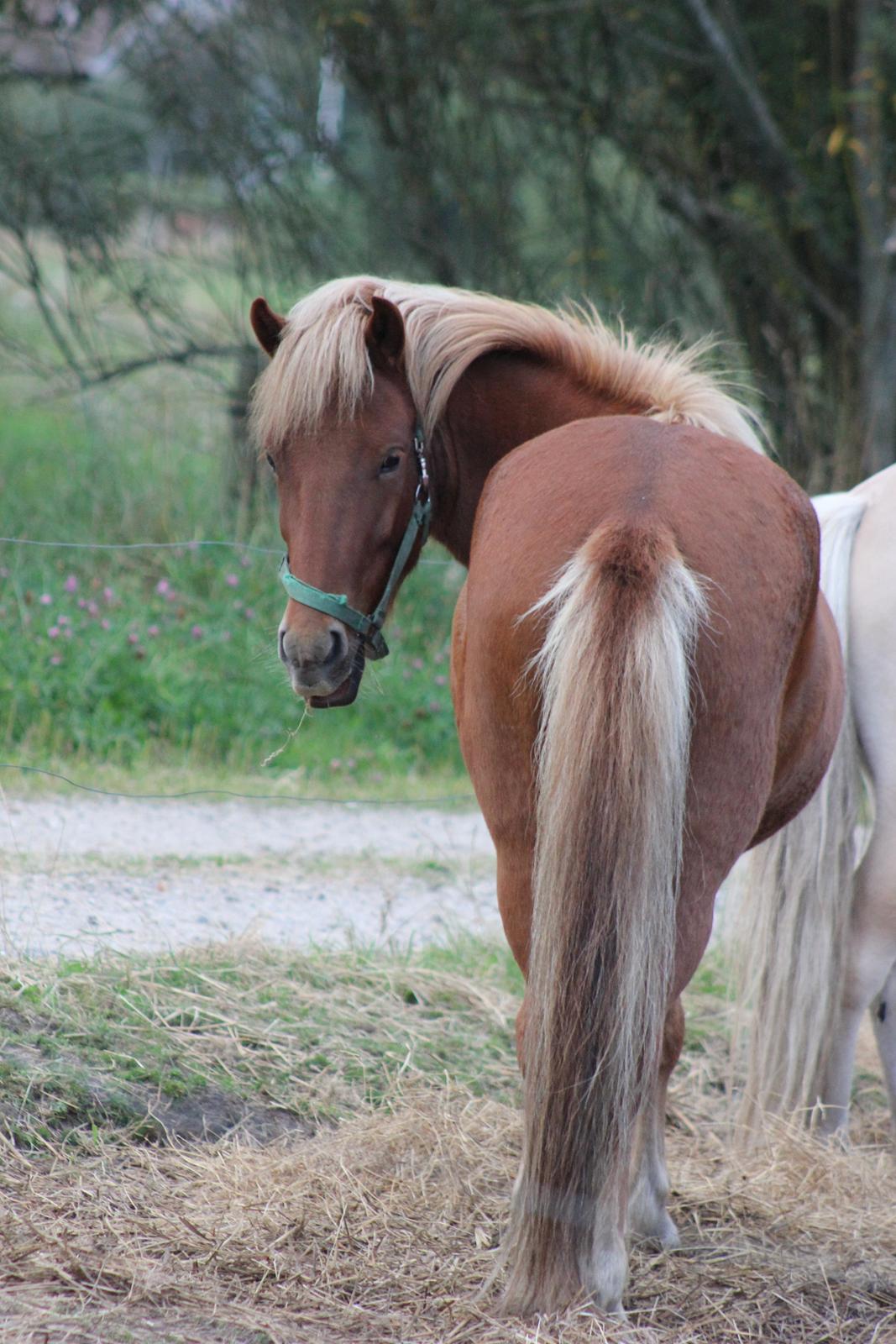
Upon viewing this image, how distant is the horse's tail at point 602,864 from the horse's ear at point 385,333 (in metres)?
0.71

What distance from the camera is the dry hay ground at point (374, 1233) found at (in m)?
1.93

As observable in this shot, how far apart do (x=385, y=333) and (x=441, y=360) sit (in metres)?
0.13

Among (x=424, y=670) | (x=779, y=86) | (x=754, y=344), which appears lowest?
(x=424, y=670)

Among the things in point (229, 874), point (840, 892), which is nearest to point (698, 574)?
point (840, 892)

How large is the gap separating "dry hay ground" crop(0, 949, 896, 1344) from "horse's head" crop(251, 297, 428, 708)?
3.14 ft

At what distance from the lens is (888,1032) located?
3.01 meters

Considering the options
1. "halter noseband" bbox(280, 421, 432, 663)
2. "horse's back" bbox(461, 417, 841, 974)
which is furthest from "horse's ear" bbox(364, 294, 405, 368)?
"horse's back" bbox(461, 417, 841, 974)

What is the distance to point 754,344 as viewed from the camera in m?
7.45

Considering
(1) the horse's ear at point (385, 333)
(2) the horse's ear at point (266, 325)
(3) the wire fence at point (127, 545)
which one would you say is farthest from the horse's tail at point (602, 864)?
(3) the wire fence at point (127, 545)

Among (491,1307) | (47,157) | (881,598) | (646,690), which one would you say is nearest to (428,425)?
(646,690)

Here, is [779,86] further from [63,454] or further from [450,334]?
[450,334]

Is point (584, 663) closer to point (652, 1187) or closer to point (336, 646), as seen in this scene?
point (336, 646)

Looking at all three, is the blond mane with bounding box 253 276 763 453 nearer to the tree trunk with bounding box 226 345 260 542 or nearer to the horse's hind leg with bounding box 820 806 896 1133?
the horse's hind leg with bounding box 820 806 896 1133

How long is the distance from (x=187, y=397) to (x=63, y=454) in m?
0.93
